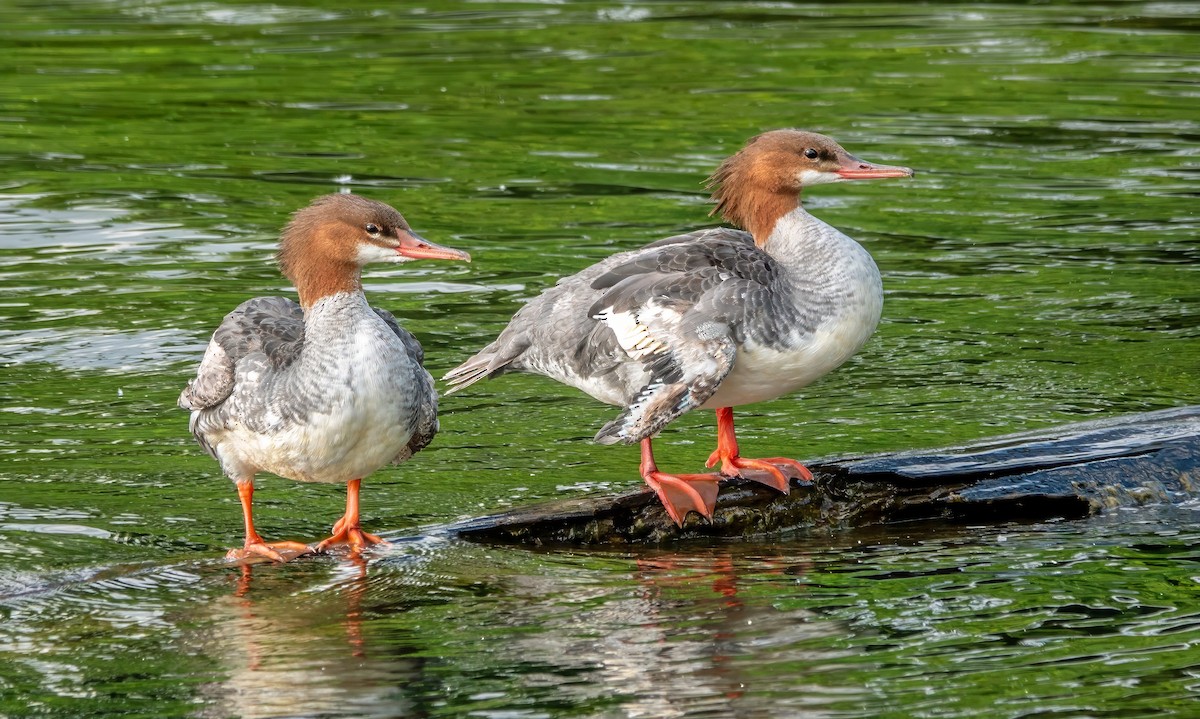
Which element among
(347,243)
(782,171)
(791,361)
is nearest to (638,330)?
(791,361)

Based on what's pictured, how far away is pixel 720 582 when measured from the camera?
6.31m

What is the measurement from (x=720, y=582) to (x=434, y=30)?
15.0 metres

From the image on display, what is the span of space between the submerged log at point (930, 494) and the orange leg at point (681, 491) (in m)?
0.08

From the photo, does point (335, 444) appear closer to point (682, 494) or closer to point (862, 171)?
point (682, 494)

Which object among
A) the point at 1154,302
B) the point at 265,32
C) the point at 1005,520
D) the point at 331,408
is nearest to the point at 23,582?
the point at 331,408

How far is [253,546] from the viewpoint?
657 cm

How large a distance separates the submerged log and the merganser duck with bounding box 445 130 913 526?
0.36ft

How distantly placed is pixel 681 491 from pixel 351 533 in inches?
51.2

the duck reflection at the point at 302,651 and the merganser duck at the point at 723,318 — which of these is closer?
the duck reflection at the point at 302,651

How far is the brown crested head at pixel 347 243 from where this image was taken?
6500mm

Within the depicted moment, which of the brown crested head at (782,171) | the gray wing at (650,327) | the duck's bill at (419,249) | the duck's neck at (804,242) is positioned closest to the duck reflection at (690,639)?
the gray wing at (650,327)

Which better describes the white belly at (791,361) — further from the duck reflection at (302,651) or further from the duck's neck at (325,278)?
the duck reflection at (302,651)

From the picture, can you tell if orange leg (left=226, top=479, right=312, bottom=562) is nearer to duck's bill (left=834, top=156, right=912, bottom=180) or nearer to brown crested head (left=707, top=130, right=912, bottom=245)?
brown crested head (left=707, top=130, right=912, bottom=245)

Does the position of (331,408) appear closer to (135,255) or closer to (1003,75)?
(135,255)
